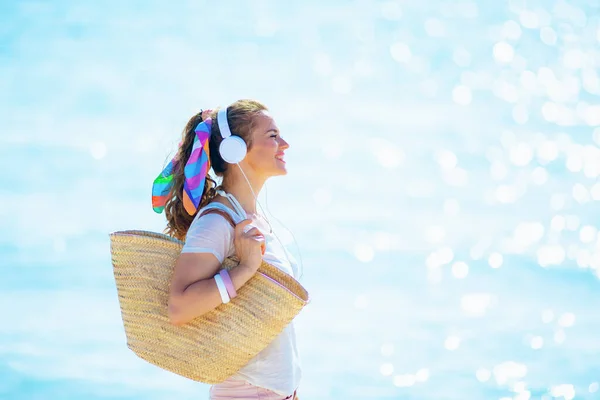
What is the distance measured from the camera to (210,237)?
7.34 ft

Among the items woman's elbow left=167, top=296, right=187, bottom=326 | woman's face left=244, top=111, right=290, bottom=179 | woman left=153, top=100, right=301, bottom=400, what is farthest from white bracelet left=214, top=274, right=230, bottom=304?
woman's face left=244, top=111, right=290, bottom=179

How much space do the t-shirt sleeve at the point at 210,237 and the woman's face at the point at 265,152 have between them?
0.73ft

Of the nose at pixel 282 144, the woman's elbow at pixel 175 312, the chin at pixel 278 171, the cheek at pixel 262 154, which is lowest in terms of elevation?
the woman's elbow at pixel 175 312

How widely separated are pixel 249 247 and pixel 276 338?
268 mm

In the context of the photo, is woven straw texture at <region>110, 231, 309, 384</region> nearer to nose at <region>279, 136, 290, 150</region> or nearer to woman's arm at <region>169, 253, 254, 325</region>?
woman's arm at <region>169, 253, 254, 325</region>

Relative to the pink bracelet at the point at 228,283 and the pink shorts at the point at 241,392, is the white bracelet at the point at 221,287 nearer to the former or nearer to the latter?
the pink bracelet at the point at 228,283

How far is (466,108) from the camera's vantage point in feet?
29.9

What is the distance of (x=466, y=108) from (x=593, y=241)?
191cm

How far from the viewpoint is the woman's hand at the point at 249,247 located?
7.29ft

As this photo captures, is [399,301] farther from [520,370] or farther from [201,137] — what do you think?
[201,137]

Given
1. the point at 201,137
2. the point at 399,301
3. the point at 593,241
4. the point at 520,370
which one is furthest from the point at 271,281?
the point at 593,241

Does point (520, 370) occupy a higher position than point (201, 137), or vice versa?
point (520, 370)

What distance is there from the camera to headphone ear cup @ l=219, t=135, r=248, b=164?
93.7 inches

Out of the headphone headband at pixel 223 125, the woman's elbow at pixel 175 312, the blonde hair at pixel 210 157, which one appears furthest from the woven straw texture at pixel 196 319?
the headphone headband at pixel 223 125
